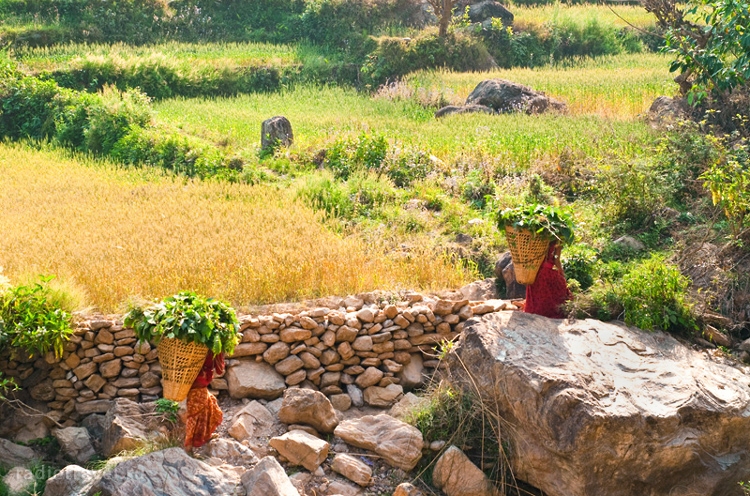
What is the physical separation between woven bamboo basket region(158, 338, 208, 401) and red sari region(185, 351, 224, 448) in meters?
0.13

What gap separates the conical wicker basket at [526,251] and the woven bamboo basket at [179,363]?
9.33ft

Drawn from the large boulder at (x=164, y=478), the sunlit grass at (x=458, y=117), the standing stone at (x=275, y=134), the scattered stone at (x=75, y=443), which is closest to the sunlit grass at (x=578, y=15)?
the sunlit grass at (x=458, y=117)

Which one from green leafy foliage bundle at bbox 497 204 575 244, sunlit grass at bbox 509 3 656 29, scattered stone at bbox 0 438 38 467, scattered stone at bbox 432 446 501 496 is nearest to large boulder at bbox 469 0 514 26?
sunlit grass at bbox 509 3 656 29

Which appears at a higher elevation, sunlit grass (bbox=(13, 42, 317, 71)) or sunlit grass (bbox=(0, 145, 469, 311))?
sunlit grass (bbox=(13, 42, 317, 71))

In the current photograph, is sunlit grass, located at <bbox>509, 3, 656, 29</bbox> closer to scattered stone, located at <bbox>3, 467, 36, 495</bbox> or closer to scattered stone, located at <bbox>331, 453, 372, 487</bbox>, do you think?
scattered stone, located at <bbox>331, 453, 372, 487</bbox>

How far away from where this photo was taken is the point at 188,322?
529cm

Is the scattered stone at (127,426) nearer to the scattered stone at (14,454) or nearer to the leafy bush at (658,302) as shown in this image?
the scattered stone at (14,454)

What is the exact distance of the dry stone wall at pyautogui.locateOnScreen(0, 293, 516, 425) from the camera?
6328 millimetres

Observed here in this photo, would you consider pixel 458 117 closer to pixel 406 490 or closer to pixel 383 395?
pixel 383 395

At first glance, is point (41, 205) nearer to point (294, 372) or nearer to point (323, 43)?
point (294, 372)

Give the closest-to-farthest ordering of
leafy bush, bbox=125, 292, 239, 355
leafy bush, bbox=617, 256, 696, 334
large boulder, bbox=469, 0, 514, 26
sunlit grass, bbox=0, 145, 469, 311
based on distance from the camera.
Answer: leafy bush, bbox=125, 292, 239, 355 < leafy bush, bbox=617, 256, 696, 334 < sunlit grass, bbox=0, 145, 469, 311 < large boulder, bbox=469, 0, 514, 26

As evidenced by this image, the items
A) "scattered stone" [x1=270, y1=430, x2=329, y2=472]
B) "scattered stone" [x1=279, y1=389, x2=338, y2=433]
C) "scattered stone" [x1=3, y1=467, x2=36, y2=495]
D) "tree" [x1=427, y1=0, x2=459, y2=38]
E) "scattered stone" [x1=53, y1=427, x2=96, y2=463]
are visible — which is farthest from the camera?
"tree" [x1=427, y1=0, x2=459, y2=38]

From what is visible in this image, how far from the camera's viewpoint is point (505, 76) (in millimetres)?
20766

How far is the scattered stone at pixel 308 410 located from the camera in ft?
19.9
